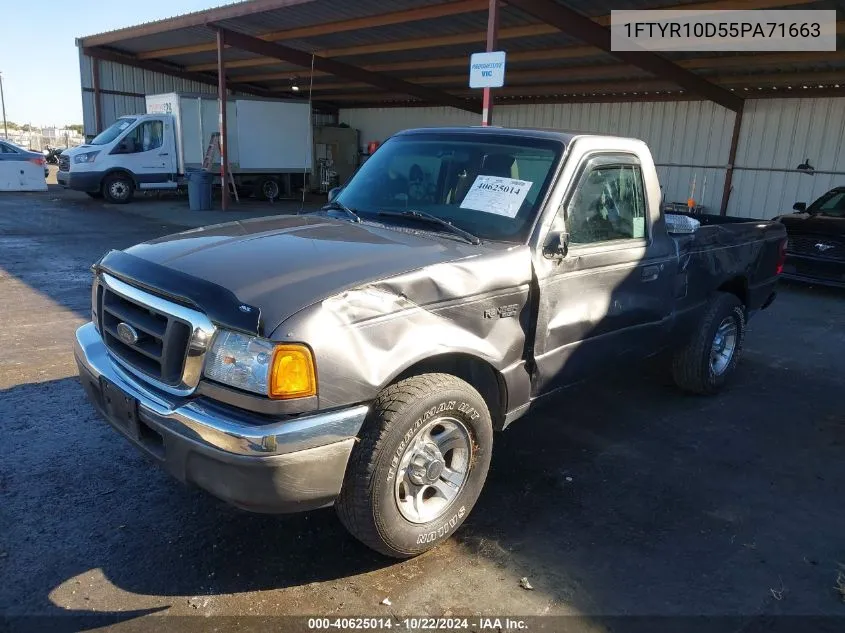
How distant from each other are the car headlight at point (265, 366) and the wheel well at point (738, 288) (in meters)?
3.92

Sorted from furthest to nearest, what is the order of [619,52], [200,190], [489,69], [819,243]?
1. [200,190]
2. [619,52]
3. [819,243]
4. [489,69]

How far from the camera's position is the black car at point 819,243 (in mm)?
9102

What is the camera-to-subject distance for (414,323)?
2779 millimetres

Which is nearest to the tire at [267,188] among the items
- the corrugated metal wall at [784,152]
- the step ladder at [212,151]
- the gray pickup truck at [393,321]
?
the step ladder at [212,151]

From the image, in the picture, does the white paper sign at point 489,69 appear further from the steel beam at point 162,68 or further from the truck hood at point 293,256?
the steel beam at point 162,68

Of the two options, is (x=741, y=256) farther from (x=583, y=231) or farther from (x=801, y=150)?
(x=801, y=150)

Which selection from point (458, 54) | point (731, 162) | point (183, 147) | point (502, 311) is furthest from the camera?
point (183, 147)

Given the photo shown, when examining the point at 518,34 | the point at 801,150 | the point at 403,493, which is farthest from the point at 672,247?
the point at 801,150

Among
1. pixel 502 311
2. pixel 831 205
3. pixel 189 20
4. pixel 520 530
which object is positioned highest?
pixel 189 20

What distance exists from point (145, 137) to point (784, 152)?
56.2 feet

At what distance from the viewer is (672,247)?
4.38 metres

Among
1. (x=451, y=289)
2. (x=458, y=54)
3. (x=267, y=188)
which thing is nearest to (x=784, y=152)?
(x=458, y=54)

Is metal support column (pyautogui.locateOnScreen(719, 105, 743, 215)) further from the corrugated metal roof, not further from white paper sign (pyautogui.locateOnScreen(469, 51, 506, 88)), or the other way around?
white paper sign (pyautogui.locateOnScreen(469, 51, 506, 88))

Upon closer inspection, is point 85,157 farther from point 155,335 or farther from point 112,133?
point 155,335
